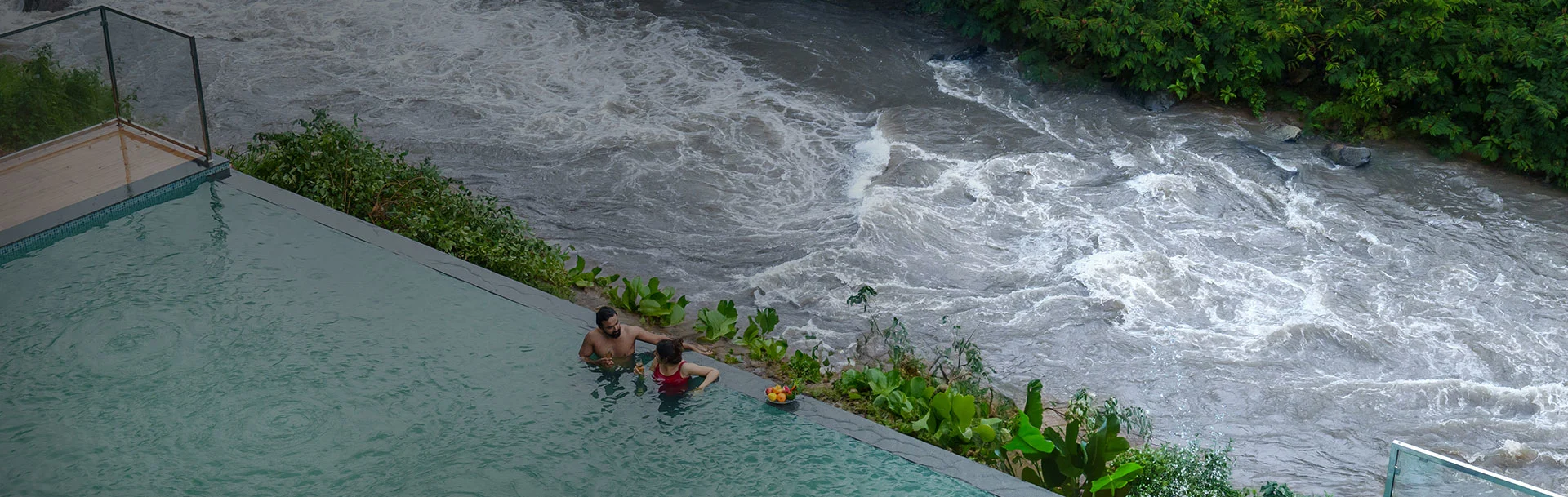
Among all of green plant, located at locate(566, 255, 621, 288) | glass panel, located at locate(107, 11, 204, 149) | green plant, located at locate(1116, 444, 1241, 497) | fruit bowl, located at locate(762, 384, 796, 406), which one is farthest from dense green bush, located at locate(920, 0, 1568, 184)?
glass panel, located at locate(107, 11, 204, 149)

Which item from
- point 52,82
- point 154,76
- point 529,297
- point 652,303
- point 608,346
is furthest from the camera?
point 154,76

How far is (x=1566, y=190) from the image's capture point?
36.3 ft

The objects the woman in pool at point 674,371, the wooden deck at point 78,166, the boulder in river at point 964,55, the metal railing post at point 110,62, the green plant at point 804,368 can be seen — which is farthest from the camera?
the boulder in river at point 964,55

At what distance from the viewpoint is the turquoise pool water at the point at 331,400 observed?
565 cm

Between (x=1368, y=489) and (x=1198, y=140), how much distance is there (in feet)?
17.8

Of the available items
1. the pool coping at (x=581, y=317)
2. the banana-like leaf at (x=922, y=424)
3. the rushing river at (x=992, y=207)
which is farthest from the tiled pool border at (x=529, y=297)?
the rushing river at (x=992, y=207)

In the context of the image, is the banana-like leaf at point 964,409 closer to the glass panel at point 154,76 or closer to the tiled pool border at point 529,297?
the tiled pool border at point 529,297

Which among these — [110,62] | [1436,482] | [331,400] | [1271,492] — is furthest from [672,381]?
[110,62]

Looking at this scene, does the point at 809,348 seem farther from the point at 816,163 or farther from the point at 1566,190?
the point at 1566,190

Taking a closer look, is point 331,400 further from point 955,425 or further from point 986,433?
point 986,433

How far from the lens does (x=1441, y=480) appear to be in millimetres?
4496

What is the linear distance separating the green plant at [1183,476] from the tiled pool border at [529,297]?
0.60 m

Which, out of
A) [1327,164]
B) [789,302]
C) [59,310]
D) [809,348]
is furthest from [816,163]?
[59,310]

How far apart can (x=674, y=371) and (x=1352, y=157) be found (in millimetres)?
7951
